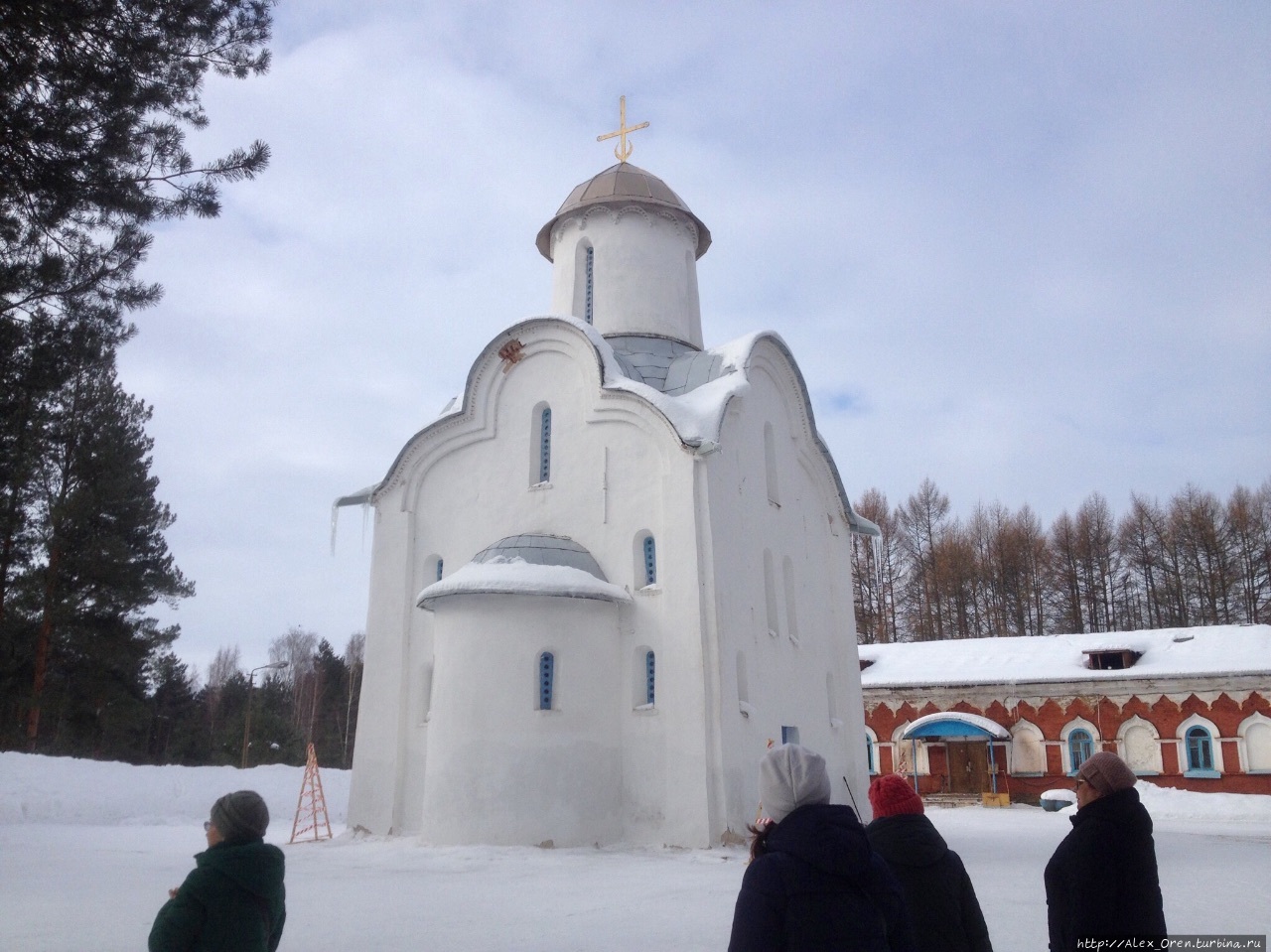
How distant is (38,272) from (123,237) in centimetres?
61

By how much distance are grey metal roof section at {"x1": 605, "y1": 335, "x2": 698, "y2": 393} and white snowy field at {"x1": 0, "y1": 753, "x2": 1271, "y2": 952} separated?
23.7ft

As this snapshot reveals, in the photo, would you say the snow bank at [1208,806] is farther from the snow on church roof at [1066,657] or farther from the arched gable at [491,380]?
the arched gable at [491,380]

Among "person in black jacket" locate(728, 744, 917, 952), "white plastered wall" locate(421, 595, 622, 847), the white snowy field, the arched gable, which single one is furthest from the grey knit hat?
the arched gable

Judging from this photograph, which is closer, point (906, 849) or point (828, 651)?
point (906, 849)

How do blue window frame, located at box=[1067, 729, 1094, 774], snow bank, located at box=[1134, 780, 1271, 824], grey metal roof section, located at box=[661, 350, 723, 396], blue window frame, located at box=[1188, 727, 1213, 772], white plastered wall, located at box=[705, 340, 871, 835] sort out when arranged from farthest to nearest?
blue window frame, located at box=[1067, 729, 1094, 774] < blue window frame, located at box=[1188, 727, 1213, 772] < snow bank, located at box=[1134, 780, 1271, 824] < grey metal roof section, located at box=[661, 350, 723, 396] < white plastered wall, located at box=[705, 340, 871, 835]

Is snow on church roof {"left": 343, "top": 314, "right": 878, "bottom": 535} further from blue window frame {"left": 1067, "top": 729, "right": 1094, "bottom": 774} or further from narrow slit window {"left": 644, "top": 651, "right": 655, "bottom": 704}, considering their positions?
blue window frame {"left": 1067, "top": 729, "right": 1094, "bottom": 774}

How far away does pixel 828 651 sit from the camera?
1661 cm

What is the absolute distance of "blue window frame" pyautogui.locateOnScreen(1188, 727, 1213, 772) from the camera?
23.1 metres

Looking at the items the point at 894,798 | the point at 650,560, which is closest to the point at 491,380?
the point at 650,560

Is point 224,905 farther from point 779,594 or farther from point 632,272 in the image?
point 632,272

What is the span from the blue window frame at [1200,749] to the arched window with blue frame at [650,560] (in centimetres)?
Result: 1657

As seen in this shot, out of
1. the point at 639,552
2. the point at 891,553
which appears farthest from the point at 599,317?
the point at 891,553

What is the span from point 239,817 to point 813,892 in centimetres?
182

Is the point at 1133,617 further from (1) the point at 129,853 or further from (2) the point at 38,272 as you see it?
(2) the point at 38,272
